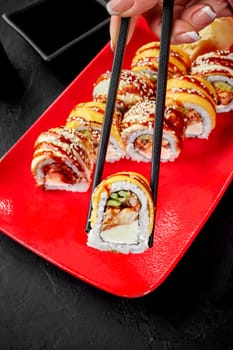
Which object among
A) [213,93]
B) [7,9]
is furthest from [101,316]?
[7,9]

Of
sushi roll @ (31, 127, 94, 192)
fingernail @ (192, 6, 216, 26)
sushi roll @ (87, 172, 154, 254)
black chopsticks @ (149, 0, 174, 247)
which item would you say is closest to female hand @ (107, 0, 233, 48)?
fingernail @ (192, 6, 216, 26)

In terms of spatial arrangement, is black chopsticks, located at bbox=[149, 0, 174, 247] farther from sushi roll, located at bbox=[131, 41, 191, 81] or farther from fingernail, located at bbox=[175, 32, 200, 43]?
sushi roll, located at bbox=[131, 41, 191, 81]

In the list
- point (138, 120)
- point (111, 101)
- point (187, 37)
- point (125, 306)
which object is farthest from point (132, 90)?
point (125, 306)

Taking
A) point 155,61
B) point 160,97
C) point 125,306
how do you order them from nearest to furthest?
point 160,97, point 125,306, point 155,61

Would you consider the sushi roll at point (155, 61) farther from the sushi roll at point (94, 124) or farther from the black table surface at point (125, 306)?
the black table surface at point (125, 306)

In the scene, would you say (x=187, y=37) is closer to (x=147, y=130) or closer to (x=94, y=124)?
(x=147, y=130)

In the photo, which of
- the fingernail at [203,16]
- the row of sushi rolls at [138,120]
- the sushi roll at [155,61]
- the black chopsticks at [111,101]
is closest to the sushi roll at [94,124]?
the row of sushi rolls at [138,120]

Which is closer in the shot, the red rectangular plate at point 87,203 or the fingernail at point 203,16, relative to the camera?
the red rectangular plate at point 87,203
